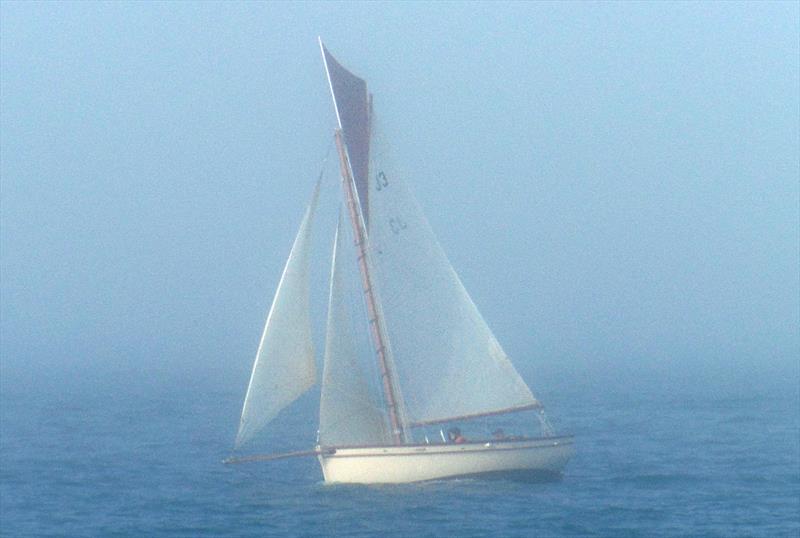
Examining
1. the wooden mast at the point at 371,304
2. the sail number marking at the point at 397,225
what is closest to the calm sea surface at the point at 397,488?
the wooden mast at the point at 371,304

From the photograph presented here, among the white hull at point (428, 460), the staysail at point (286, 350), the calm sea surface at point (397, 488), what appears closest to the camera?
the calm sea surface at point (397, 488)

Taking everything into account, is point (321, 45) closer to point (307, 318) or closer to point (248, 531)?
point (307, 318)

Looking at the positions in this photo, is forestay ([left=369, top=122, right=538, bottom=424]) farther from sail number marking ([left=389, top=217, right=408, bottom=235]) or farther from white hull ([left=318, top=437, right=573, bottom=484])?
white hull ([left=318, top=437, right=573, bottom=484])

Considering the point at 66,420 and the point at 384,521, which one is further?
the point at 66,420

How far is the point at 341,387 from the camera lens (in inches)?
1485

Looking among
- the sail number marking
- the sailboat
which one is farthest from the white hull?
the sail number marking

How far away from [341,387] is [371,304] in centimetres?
276

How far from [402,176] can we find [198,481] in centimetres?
1281

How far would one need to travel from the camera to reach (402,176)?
128 feet

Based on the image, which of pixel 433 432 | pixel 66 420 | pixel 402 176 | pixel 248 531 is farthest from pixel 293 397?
pixel 66 420

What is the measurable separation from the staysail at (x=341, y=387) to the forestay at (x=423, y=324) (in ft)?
3.97

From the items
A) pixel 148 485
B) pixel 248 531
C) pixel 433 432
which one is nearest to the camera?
pixel 248 531

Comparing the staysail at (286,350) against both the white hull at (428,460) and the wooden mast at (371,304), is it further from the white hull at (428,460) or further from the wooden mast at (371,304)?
the white hull at (428,460)

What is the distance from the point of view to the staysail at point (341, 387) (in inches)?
1474
